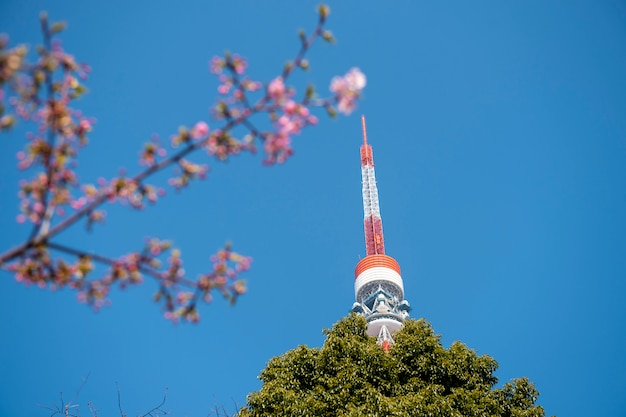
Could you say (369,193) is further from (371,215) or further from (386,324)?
(386,324)

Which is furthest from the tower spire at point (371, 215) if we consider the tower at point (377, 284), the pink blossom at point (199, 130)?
the pink blossom at point (199, 130)

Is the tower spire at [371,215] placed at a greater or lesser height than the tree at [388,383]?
greater

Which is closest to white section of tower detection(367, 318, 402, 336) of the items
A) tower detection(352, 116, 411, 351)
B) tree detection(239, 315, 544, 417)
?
tower detection(352, 116, 411, 351)

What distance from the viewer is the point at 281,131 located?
3025mm

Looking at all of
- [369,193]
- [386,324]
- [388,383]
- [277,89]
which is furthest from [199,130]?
[369,193]

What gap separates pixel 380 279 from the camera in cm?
5650

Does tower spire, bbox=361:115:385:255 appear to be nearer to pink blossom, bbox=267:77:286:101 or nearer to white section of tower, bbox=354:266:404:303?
white section of tower, bbox=354:266:404:303

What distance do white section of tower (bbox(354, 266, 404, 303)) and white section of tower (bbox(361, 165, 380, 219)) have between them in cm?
726

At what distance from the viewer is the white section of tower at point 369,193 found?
61.9 meters

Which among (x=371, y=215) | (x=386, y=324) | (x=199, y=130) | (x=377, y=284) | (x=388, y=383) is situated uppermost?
(x=371, y=215)

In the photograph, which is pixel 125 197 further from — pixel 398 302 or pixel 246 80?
pixel 398 302

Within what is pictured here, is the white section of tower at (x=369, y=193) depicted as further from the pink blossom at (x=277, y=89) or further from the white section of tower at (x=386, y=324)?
the pink blossom at (x=277, y=89)

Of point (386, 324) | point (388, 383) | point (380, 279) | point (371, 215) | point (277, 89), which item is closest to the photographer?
point (277, 89)

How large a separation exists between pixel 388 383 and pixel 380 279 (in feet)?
146
